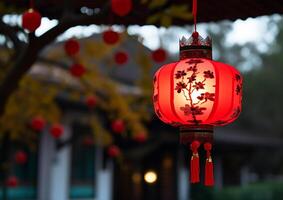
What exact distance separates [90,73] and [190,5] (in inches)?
134

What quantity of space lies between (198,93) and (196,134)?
0.93 ft

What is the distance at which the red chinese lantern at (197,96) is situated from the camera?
3684mm

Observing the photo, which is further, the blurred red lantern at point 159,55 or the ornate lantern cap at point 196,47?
the blurred red lantern at point 159,55

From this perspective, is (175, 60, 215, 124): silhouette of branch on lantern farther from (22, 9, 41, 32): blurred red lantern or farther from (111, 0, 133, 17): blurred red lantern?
(22, 9, 41, 32): blurred red lantern

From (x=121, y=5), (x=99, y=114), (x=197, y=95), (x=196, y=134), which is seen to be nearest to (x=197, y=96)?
(x=197, y=95)

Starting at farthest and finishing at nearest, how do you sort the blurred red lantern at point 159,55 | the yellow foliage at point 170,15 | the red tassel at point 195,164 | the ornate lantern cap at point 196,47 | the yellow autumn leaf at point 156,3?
the blurred red lantern at point 159,55 → the yellow foliage at point 170,15 → the yellow autumn leaf at point 156,3 → the ornate lantern cap at point 196,47 → the red tassel at point 195,164

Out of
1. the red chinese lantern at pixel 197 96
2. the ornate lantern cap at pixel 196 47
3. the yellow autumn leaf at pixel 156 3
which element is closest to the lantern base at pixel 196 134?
the red chinese lantern at pixel 197 96

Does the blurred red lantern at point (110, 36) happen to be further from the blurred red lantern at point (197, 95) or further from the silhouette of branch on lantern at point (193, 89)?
the silhouette of branch on lantern at point (193, 89)

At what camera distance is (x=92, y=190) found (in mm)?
13109

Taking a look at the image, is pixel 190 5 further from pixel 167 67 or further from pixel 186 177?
pixel 186 177

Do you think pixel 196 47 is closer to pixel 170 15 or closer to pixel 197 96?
pixel 197 96

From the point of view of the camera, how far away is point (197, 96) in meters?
3.71

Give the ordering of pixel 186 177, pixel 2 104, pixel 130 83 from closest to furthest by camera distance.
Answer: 1. pixel 2 104
2. pixel 130 83
3. pixel 186 177

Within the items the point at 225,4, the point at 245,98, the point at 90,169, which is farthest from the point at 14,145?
the point at 245,98
